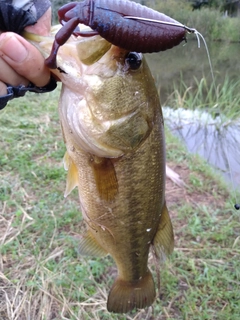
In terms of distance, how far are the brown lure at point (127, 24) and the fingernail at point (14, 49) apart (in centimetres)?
20

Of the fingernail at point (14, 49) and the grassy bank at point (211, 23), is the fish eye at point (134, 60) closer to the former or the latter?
the fingernail at point (14, 49)

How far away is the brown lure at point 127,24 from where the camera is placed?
1.10 metres

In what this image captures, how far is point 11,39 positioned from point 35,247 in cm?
219

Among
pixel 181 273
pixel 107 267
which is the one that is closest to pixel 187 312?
pixel 181 273

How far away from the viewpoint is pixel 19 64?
1346 millimetres

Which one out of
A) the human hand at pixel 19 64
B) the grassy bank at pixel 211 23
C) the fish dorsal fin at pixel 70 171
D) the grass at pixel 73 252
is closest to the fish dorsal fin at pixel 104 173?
the fish dorsal fin at pixel 70 171

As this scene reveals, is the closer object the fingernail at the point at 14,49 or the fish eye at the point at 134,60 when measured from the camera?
the fingernail at the point at 14,49

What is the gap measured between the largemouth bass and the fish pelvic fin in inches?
7.1

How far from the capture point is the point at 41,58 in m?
1.34

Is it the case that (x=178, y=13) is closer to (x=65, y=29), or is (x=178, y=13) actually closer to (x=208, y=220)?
(x=208, y=220)

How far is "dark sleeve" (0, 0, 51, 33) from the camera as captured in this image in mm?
1396

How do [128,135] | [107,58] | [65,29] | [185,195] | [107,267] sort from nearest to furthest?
[65,29]
[107,58]
[128,135]
[107,267]
[185,195]

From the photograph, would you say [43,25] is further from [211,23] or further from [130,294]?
[211,23]

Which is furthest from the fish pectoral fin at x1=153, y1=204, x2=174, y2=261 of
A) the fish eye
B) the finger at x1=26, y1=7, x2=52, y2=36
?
the finger at x1=26, y1=7, x2=52, y2=36
